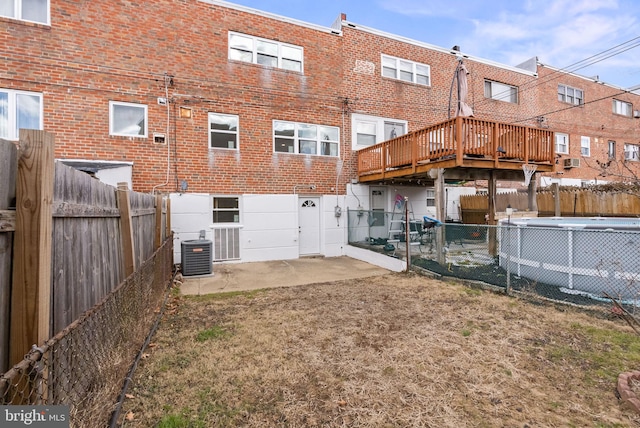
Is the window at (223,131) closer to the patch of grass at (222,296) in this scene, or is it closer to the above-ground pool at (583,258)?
the patch of grass at (222,296)

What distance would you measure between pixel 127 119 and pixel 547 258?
438 inches

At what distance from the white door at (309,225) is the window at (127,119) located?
5.46 metres

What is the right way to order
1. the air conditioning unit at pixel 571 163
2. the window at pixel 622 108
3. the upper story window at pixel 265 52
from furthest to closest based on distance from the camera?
the window at pixel 622 108 → the air conditioning unit at pixel 571 163 → the upper story window at pixel 265 52

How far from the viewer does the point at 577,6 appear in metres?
10.2

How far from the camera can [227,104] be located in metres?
10.2

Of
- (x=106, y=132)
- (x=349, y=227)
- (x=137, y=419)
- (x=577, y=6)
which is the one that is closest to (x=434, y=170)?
(x=349, y=227)

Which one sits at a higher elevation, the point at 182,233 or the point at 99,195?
the point at 99,195

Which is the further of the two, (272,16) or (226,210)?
(272,16)

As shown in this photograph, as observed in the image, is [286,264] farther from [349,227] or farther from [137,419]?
[137,419]

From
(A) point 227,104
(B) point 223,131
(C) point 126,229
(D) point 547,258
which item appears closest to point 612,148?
(D) point 547,258

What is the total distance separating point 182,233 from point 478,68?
14.8 metres

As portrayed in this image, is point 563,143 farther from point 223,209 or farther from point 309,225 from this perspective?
point 223,209

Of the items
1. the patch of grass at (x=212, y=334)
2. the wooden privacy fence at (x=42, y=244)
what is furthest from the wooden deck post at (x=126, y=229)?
the patch of grass at (x=212, y=334)

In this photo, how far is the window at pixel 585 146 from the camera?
17891 mm
